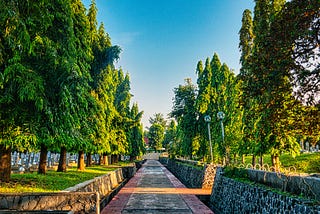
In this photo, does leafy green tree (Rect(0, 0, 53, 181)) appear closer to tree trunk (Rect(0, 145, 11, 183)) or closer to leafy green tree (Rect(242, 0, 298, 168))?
tree trunk (Rect(0, 145, 11, 183))

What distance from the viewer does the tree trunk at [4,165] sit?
997 centimetres

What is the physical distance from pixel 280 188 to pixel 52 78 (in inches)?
335

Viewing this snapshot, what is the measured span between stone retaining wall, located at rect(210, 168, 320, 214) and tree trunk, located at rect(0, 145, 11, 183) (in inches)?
312

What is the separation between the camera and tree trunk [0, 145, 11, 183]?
997 cm

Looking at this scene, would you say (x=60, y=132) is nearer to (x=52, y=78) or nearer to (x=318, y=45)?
(x=52, y=78)

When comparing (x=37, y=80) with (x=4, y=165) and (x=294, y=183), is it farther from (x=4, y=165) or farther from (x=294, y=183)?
(x=294, y=183)

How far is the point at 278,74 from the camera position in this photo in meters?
9.05

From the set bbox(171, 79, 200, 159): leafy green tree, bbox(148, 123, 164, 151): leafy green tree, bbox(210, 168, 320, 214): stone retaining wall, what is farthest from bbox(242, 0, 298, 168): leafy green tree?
bbox(148, 123, 164, 151): leafy green tree

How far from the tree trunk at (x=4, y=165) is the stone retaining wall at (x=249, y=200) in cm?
792

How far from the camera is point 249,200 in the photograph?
8352 mm

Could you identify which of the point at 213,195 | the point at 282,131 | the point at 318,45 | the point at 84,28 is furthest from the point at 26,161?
the point at 318,45

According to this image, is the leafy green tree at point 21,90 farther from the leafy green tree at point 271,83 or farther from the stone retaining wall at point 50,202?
the leafy green tree at point 271,83

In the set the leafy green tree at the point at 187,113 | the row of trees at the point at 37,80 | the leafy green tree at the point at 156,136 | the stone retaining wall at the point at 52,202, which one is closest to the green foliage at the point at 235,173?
the stone retaining wall at the point at 52,202

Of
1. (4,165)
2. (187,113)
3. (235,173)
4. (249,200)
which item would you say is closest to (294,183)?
(249,200)
